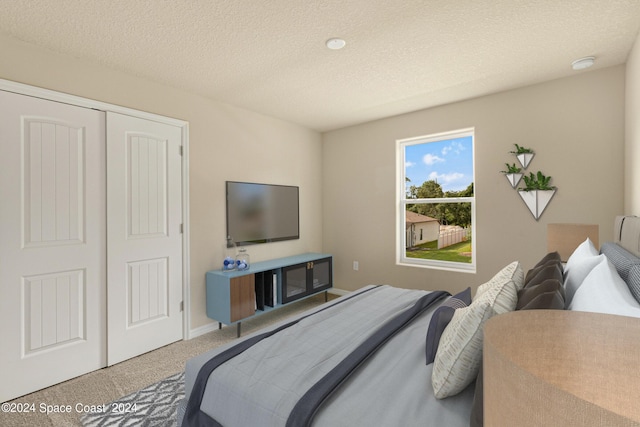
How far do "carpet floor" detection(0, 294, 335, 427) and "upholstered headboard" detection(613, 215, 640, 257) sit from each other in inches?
118

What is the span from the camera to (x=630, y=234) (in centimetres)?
167

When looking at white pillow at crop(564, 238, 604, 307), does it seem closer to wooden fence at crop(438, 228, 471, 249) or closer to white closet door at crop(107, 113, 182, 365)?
wooden fence at crop(438, 228, 471, 249)

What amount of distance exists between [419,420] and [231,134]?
3375 millimetres

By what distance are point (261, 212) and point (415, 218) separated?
6.64 feet

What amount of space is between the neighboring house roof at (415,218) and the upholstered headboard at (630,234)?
2.06 metres

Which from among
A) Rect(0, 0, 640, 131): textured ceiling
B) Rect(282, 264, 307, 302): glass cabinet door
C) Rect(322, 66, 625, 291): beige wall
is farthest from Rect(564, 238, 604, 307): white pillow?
Rect(282, 264, 307, 302): glass cabinet door

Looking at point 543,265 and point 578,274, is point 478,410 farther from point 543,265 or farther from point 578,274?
point 543,265

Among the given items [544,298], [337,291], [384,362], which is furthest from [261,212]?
[544,298]

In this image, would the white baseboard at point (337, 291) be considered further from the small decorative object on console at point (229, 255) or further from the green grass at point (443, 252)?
the small decorative object on console at point (229, 255)

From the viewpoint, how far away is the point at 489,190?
3.42 m

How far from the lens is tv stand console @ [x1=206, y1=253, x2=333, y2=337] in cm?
317

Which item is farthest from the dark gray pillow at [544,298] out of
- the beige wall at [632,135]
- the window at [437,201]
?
the window at [437,201]

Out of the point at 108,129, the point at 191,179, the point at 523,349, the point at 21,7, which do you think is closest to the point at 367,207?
the point at 191,179

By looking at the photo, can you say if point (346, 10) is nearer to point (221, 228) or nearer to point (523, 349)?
point (523, 349)
